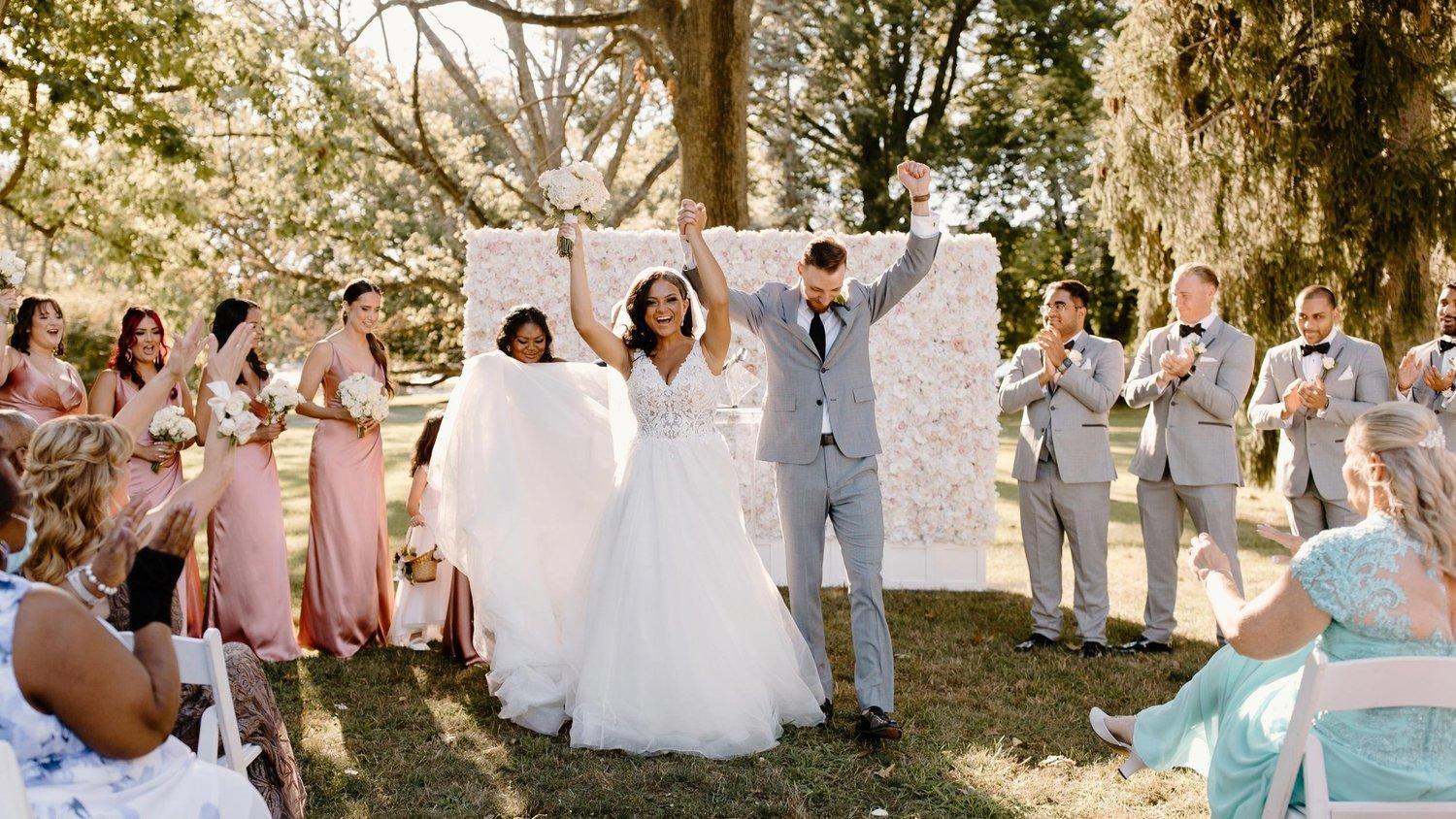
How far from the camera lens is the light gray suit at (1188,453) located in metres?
6.37

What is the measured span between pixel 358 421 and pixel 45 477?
4.02 meters

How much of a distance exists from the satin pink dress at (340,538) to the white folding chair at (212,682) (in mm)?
3876

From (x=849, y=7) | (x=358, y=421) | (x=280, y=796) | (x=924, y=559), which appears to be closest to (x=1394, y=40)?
(x=924, y=559)

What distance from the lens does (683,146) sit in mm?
10766

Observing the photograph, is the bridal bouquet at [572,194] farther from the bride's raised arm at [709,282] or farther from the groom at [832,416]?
the groom at [832,416]

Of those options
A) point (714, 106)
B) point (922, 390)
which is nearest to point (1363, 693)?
point (922, 390)

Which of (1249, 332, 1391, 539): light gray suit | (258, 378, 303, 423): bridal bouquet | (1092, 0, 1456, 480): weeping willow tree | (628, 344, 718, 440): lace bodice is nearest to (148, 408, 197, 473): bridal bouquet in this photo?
(258, 378, 303, 423): bridal bouquet

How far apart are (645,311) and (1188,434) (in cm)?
326

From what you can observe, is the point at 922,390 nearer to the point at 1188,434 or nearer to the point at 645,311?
the point at 1188,434

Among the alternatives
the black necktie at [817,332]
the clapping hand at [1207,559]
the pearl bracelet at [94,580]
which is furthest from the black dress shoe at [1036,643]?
the pearl bracelet at [94,580]

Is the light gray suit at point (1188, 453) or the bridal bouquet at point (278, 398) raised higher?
the bridal bouquet at point (278, 398)

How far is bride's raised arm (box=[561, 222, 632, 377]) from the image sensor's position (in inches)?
190

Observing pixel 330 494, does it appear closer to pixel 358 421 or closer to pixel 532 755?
pixel 358 421

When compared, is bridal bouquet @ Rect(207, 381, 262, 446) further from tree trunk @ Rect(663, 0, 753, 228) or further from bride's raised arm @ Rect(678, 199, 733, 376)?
tree trunk @ Rect(663, 0, 753, 228)
